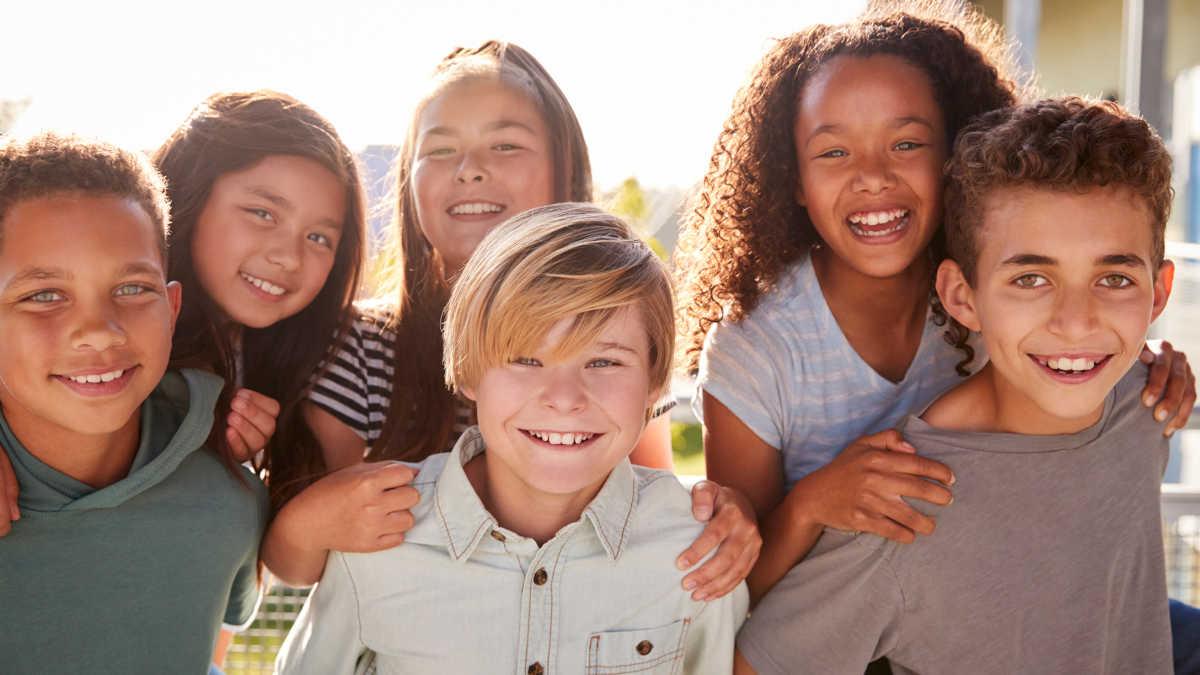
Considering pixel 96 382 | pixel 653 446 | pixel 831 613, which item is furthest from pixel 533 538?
pixel 653 446

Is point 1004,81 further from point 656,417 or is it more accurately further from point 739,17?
point 739,17

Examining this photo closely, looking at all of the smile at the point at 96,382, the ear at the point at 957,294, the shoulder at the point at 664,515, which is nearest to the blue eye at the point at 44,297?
the smile at the point at 96,382

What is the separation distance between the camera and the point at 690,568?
81.7 inches

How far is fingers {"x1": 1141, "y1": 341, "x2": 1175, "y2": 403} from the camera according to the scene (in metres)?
2.24

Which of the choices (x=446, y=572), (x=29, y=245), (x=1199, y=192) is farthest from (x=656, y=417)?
(x=1199, y=192)

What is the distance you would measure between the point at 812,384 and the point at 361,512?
1.00 metres

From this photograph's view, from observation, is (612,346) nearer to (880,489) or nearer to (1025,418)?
(880,489)

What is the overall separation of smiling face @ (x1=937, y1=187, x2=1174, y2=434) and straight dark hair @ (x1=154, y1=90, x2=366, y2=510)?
1.48 meters

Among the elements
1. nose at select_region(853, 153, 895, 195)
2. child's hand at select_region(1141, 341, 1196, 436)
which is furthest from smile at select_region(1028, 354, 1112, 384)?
nose at select_region(853, 153, 895, 195)

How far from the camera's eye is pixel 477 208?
111 inches

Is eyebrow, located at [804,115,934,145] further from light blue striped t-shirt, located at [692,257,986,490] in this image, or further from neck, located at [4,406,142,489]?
neck, located at [4,406,142,489]

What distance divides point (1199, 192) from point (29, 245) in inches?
341

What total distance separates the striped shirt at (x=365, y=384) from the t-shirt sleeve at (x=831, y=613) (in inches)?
27.0

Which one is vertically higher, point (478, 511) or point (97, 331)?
point (97, 331)
